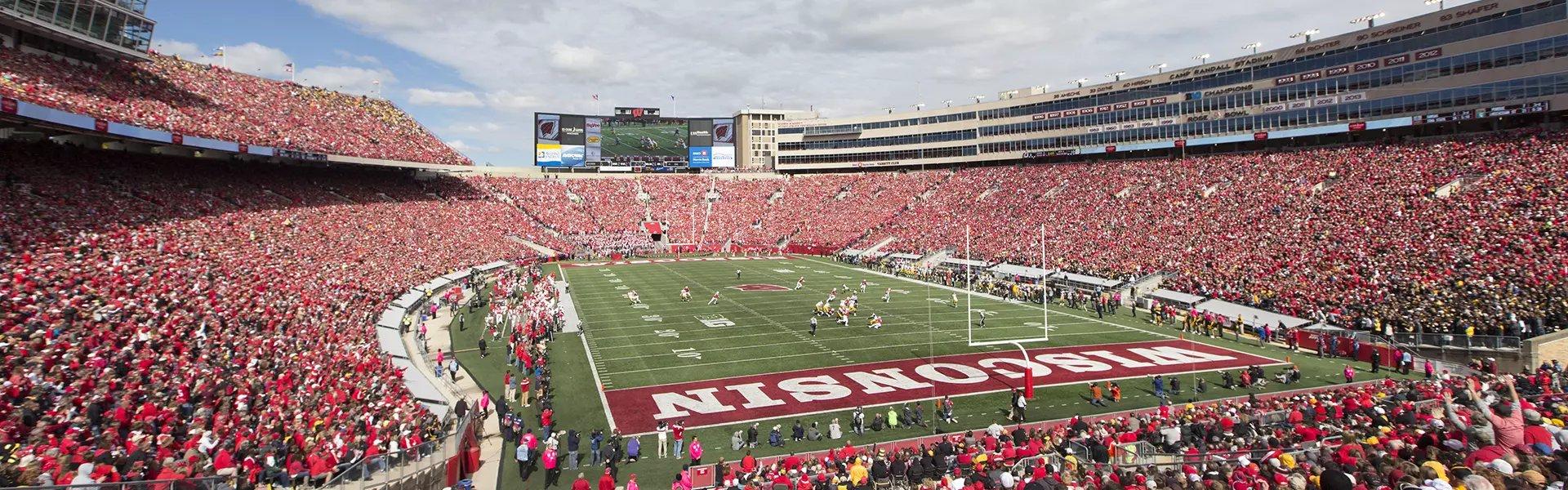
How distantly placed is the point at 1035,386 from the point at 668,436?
11.5 m

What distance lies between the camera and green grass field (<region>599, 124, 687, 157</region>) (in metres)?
85.2

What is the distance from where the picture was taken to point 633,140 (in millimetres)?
86000

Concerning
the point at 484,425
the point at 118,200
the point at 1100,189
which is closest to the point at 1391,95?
the point at 1100,189

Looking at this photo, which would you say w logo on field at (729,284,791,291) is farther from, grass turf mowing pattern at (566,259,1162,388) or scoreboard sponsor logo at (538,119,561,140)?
scoreboard sponsor logo at (538,119,561,140)

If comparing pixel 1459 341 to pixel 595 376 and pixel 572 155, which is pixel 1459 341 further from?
pixel 572 155

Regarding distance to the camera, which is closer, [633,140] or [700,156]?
[633,140]

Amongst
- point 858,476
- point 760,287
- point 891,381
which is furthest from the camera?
point 760,287

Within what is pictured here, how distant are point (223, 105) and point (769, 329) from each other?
110ft

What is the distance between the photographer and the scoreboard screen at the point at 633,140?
3236 inches

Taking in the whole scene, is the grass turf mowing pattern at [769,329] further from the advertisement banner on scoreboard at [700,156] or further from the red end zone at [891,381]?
the advertisement banner on scoreboard at [700,156]

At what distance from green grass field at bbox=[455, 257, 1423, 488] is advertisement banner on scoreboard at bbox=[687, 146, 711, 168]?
43512mm

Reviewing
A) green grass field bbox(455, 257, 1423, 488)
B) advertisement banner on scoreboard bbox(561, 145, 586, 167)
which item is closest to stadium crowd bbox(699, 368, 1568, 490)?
green grass field bbox(455, 257, 1423, 488)

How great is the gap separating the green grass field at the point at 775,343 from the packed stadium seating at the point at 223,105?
1523 centimetres

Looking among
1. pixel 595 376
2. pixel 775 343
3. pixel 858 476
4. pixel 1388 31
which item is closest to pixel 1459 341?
pixel 775 343
